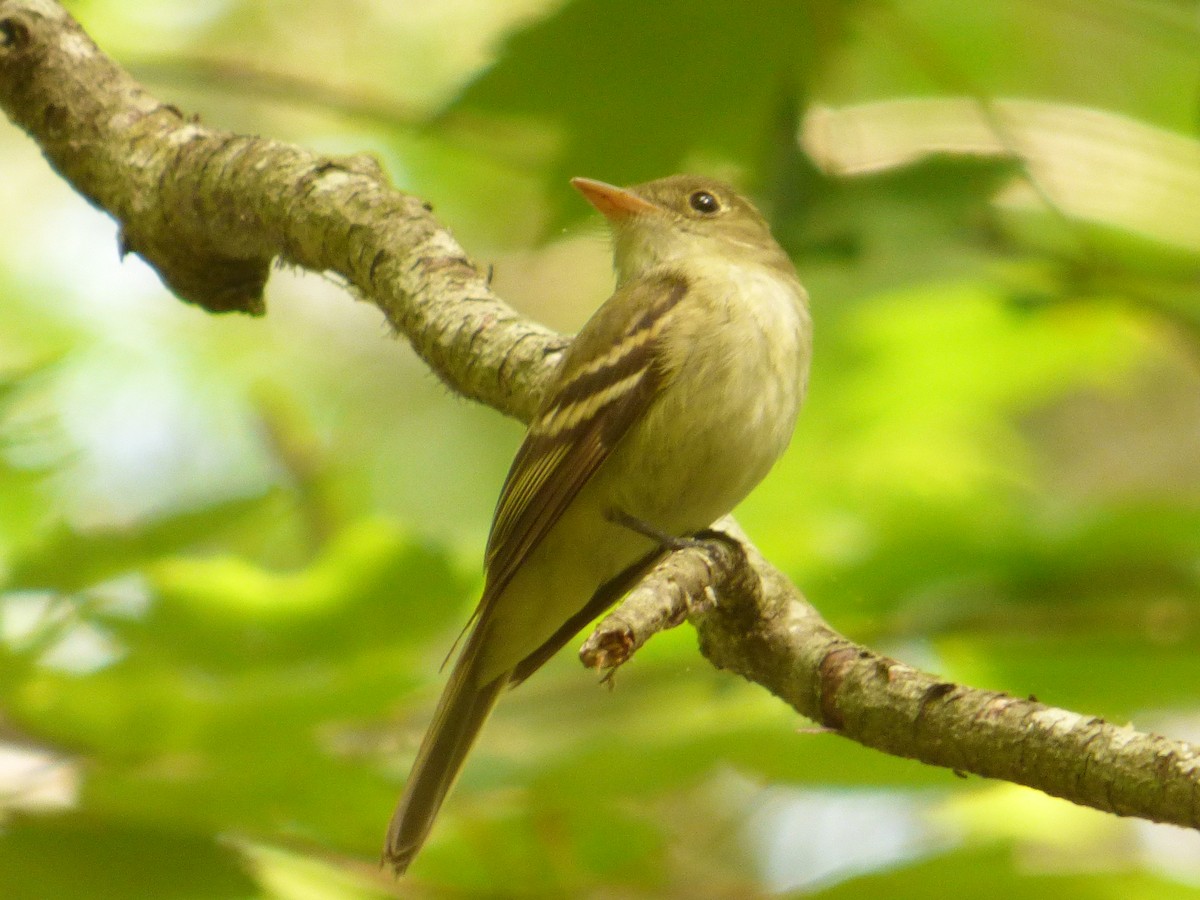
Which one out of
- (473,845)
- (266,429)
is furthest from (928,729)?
(266,429)

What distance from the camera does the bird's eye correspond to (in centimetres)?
493

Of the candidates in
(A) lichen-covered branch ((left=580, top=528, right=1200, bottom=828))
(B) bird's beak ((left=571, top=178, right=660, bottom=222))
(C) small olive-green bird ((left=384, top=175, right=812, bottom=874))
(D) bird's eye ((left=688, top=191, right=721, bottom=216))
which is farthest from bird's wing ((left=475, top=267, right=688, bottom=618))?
(D) bird's eye ((left=688, top=191, right=721, bottom=216))

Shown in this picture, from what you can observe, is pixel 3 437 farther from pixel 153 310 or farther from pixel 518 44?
pixel 153 310

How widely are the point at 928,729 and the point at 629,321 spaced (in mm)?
2001

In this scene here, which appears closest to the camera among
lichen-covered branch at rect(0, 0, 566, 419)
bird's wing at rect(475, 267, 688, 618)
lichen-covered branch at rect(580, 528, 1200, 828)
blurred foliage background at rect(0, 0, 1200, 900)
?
lichen-covered branch at rect(580, 528, 1200, 828)

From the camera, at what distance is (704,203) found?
4957mm

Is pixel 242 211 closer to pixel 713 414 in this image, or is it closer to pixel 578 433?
pixel 578 433

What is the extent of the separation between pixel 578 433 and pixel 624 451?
9.4 inches

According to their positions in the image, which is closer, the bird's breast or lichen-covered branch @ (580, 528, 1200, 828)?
lichen-covered branch @ (580, 528, 1200, 828)

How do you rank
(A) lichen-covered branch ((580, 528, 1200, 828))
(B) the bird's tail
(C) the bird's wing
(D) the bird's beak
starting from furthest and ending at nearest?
(D) the bird's beak, (C) the bird's wing, (B) the bird's tail, (A) lichen-covered branch ((580, 528, 1200, 828))

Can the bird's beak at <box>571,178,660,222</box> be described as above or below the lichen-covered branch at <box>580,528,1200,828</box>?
above

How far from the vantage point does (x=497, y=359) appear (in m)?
3.32

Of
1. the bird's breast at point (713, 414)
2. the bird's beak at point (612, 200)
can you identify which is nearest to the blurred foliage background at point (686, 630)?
the bird's beak at point (612, 200)

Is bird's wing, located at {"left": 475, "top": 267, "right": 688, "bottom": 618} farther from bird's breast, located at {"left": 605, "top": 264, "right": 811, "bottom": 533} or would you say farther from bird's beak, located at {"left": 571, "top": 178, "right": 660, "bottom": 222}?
bird's beak, located at {"left": 571, "top": 178, "right": 660, "bottom": 222}
